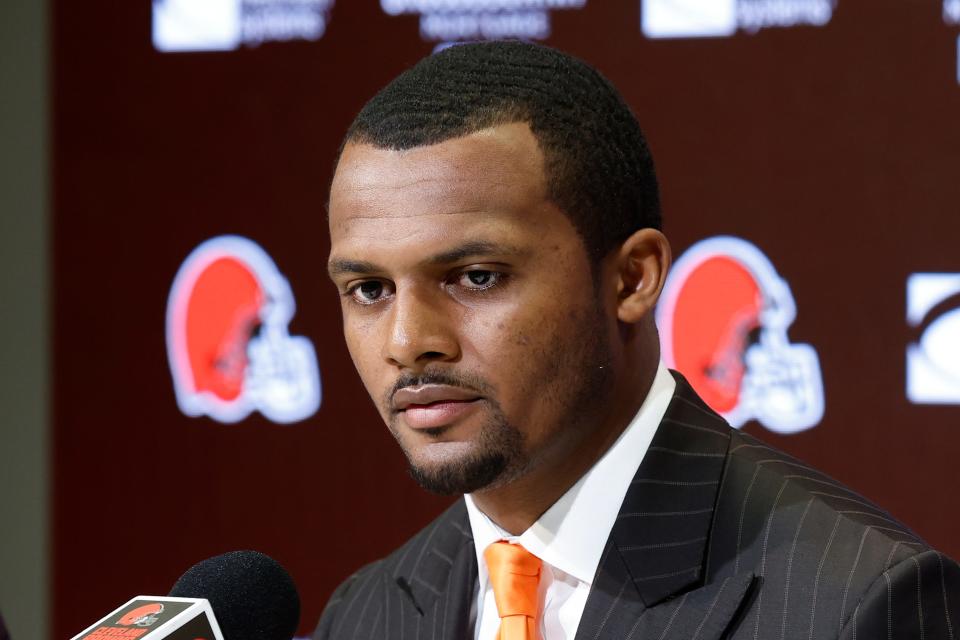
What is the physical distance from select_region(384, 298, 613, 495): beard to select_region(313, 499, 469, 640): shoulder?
0.29 meters

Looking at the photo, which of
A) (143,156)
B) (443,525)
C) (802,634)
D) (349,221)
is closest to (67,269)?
(143,156)

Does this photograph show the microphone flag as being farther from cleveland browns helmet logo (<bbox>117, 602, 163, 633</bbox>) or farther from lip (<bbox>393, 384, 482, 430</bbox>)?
lip (<bbox>393, 384, 482, 430</bbox>)

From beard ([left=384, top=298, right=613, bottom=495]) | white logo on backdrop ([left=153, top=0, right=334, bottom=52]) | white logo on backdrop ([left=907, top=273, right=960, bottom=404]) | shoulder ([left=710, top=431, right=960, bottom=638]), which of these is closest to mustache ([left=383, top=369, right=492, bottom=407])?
beard ([left=384, top=298, right=613, bottom=495])

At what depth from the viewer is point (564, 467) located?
1.12 metres

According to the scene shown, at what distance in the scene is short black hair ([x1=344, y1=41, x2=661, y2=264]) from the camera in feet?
3.52

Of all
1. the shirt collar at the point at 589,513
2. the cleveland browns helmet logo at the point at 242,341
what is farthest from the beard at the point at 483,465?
the cleveland browns helmet logo at the point at 242,341

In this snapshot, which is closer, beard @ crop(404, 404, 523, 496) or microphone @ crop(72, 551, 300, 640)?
microphone @ crop(72, 551, 300, 640)

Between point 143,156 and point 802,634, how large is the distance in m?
1.84

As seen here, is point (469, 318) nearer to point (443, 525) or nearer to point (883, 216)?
point (443, 525)

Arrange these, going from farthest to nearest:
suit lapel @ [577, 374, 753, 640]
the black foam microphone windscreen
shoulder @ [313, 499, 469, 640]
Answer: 1. shoulder @ [313, 499, 469, 640]
2. suit lapel @ [577, 374, 753, 640]
3. the black foam microphone windscreen

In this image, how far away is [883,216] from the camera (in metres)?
2.13

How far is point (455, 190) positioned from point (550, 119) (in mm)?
120

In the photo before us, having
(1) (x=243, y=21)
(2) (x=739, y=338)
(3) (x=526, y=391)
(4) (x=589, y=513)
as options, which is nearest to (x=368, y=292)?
(3) (x=526, y=391)

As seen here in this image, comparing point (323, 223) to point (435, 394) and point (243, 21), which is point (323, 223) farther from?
point (435, 394)
